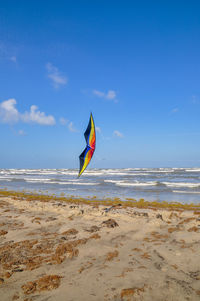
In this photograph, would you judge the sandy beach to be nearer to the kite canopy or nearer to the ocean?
the kite canopy

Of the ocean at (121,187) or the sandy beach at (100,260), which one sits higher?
the sandy beach at (100,260)

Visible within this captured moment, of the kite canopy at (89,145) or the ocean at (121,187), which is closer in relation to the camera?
the kite canopy at (89,145)

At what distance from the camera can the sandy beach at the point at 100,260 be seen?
8.09 ft

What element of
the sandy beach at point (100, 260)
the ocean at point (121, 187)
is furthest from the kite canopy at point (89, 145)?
the ocean at point (121, 187)

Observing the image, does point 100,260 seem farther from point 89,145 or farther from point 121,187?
point 121,187

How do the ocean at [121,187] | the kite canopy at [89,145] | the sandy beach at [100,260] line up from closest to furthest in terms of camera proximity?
the sandy beach at [100,260]
the kite canopy at [89,145]
the ocean at [121,187]

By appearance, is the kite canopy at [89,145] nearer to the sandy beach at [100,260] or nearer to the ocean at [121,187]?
the sandy beach at [100,260]

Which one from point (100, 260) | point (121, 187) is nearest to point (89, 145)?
point (100, 260)

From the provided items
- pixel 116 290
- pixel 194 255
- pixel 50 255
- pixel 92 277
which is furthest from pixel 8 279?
pixel 194 255

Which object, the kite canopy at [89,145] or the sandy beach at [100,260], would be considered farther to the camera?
the kite canopy at [89,145]

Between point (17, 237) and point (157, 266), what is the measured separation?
3.29 m

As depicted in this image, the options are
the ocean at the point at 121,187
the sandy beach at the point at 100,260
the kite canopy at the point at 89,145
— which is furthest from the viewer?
the ocean at the point at 121,187

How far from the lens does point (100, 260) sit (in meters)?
3.40

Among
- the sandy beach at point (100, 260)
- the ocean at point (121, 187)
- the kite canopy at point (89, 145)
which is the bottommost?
the ocean at point (121, 187)
